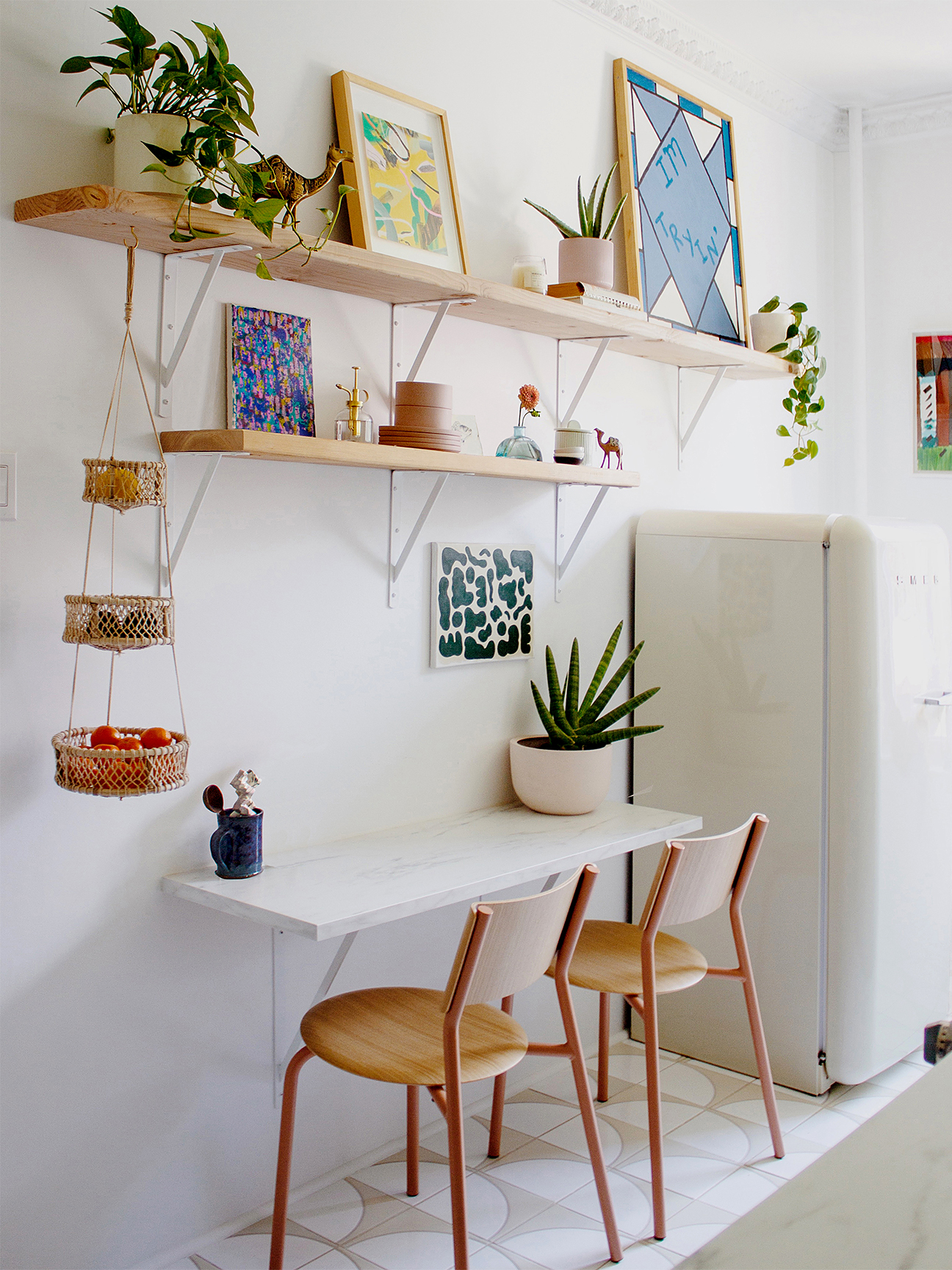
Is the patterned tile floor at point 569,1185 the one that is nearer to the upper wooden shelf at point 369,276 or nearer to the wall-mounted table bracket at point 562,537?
the wall-mounted table bracket at point 562,537

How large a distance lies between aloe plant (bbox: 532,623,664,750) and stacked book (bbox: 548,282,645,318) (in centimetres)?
75

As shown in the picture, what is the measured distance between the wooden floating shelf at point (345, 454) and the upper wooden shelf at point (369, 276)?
1.01ft

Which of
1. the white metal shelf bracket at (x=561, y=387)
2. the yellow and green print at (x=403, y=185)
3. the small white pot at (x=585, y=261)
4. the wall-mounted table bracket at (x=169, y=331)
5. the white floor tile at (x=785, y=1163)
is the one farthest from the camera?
the white metal shelf bracket at (x=561, y=387)

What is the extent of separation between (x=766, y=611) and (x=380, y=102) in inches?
58.2

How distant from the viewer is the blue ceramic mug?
6.70ft

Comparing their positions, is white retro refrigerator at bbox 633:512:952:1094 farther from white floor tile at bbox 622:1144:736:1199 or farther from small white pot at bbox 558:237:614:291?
small white pot at bbox 558:237:614:291

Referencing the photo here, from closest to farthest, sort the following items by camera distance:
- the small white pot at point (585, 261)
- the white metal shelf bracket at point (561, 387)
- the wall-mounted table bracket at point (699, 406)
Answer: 1. the small white pot at point (585, 261)
2. the white metal shelf bracket at point (561, 387)
3. the wall-mounted table bracket at point (699, 406)

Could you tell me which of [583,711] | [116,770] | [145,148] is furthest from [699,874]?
[145,148]

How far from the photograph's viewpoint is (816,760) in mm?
2783

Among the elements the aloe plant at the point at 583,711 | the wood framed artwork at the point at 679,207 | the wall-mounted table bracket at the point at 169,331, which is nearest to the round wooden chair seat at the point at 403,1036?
the aloe plant at the point at 583,711

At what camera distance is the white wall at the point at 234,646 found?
187 centimetres

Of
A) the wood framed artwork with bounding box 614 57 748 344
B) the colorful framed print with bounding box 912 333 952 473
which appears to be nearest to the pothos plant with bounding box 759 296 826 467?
the wood framed artwork with bounding box 614 57 748 344

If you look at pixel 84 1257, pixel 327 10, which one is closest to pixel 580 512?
pixel 327 10

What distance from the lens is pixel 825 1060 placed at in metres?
2.81
